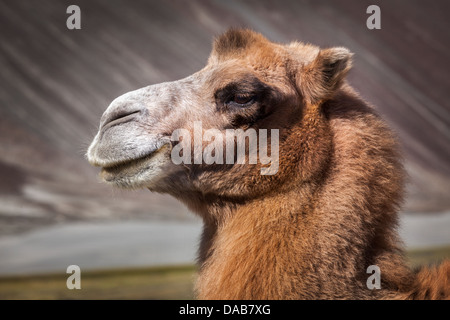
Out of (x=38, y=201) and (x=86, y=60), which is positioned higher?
(x=86, y=60)

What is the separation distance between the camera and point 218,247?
5.84ft

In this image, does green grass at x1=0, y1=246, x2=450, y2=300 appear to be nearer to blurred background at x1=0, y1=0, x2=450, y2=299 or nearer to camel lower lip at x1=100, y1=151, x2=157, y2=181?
blurred background at x1=0, y1=0, x2=450, y2=299

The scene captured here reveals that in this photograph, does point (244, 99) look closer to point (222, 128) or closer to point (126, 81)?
point (222, 128)

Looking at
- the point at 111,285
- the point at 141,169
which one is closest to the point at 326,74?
the point at 141,169

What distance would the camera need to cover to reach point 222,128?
1.75m

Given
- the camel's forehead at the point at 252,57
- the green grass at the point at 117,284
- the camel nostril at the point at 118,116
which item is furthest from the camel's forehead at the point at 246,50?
the green grass at the point at 117,284

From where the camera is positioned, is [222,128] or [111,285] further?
[111,285]

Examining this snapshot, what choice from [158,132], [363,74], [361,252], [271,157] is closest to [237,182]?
[271,157]

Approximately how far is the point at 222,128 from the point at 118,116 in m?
0.35

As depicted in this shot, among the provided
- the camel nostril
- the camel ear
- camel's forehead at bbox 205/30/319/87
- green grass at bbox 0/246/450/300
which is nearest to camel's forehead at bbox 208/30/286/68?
camel's forehead at bbox 205/30/319/87

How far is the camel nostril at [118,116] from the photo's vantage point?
1722mm

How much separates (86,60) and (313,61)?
299 cm

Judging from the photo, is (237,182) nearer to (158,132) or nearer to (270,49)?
(158,132)

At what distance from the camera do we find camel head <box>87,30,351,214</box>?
1687mm
